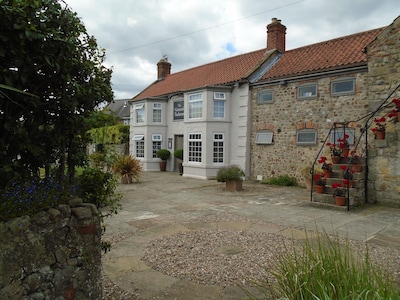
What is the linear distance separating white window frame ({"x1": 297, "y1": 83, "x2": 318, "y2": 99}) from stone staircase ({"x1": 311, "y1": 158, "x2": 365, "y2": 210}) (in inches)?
179

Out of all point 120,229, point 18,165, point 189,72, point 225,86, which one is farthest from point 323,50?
point 18,165

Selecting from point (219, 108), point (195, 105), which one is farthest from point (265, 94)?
point (195, 105)

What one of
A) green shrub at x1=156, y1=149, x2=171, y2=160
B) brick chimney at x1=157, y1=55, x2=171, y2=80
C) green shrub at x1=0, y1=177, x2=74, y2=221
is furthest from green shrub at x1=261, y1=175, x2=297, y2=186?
brick chimney at x1=157, y1=55, x2=171, y2=80

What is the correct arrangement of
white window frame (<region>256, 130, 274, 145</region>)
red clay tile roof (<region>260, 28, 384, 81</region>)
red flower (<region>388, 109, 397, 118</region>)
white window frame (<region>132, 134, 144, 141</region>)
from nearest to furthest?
1. red flower (<region>388, 109, 397, 118</region>)
2. red clay tile roof (<region>260, 28, 384, 81</region>)
3. white window frame (<region>256, 130, 274, 145</region>)
4. white window frame (<region>132, 134, 144, 141</region>)

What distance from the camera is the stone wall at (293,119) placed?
37.8ft

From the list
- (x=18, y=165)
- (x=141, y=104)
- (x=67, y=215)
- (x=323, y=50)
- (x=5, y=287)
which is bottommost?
(x=5, y=287)

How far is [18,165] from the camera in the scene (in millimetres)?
2682

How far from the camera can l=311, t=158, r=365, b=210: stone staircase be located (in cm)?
829

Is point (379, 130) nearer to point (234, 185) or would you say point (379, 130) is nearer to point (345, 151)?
point (345, 151)

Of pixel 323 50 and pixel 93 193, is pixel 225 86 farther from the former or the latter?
pixel 93 193

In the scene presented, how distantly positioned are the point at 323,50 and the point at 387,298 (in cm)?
1428

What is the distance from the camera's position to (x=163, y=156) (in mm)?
19422

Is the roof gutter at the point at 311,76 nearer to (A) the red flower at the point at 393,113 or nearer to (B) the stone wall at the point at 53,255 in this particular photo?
(A) the red flower at the point at 393,113

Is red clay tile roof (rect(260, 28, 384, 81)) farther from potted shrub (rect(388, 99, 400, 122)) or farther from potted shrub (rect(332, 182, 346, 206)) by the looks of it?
potted shrub (rect(332, 182, 346, 206))
